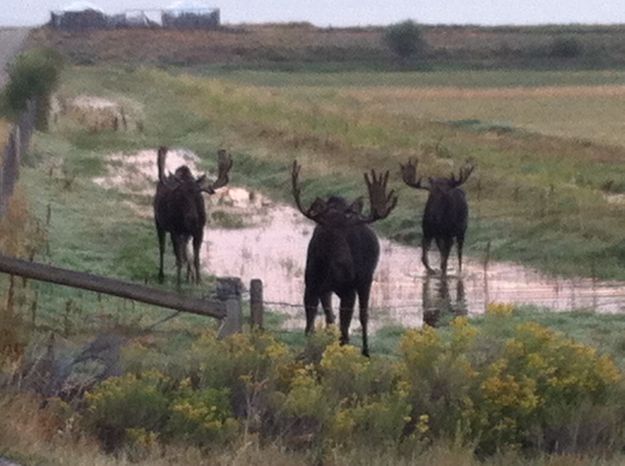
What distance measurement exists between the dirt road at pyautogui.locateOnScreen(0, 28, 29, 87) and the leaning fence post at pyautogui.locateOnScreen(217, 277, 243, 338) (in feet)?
179

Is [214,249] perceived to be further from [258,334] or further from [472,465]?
[472,465]

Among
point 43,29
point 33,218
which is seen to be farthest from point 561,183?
point 43,29

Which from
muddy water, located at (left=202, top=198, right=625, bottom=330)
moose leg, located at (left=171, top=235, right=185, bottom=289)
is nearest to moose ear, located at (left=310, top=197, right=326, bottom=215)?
muddy water, located at (left=202, top=198, right=625, bottom=330)

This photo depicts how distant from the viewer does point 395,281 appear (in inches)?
841

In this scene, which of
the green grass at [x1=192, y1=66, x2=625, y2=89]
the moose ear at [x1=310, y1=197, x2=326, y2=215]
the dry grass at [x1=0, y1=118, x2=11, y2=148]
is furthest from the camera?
the green grass at [x1=192, y1=66, x2=625, y2=89]

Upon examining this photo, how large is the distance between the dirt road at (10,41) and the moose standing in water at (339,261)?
51.5m

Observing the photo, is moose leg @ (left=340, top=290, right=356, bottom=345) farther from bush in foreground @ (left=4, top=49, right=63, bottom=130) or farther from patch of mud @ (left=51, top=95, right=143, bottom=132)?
patch of mud @ (left=51, top=95, right=143, bottom=132)

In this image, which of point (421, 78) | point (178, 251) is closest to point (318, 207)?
point (178, 251)

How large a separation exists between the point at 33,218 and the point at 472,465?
49.3 feet

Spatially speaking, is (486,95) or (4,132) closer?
(4,132)

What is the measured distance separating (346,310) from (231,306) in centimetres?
345

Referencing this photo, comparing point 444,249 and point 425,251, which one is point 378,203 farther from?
point 444,249

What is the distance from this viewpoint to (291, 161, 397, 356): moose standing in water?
15758mm

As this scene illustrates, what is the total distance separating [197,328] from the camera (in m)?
16.5
